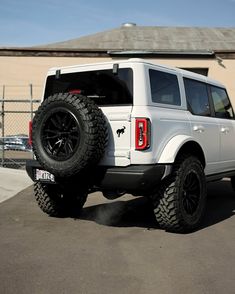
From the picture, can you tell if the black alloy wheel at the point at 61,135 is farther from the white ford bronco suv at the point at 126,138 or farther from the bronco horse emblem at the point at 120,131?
the bronco horse emblem at the point at 120,131

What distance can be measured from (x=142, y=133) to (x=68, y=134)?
82 centimetres

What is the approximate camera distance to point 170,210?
5.03 meters

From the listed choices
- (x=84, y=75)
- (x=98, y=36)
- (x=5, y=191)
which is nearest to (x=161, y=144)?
(x=84, y=75)

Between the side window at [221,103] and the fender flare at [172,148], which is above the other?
the side window at [221,103]

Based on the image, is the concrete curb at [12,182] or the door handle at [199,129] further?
the concrete curb at [12,182]

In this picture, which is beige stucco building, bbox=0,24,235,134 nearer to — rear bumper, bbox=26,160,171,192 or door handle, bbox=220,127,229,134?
door handle, bbox=220,127,229,134

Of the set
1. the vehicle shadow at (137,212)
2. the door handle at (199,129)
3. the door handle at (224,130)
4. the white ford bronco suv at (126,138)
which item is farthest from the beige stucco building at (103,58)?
the white ford bronco suv at (126,138)

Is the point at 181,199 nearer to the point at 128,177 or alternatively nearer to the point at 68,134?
the point at 128,177

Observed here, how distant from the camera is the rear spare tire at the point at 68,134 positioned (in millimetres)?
4719

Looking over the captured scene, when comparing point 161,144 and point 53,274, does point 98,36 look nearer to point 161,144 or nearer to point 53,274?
point 161,144

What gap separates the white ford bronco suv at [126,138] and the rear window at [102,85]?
11 mm

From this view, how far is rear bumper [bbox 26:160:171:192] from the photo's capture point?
15.7 ft

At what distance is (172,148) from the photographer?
5074 mm

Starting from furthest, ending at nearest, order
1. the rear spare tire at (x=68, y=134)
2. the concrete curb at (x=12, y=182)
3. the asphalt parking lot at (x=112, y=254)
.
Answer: the concrete curb at (x=12, y=182) < the rear spare tire at (x=68, y=134) < the asphalt parking lot at (x=112, y=254)
